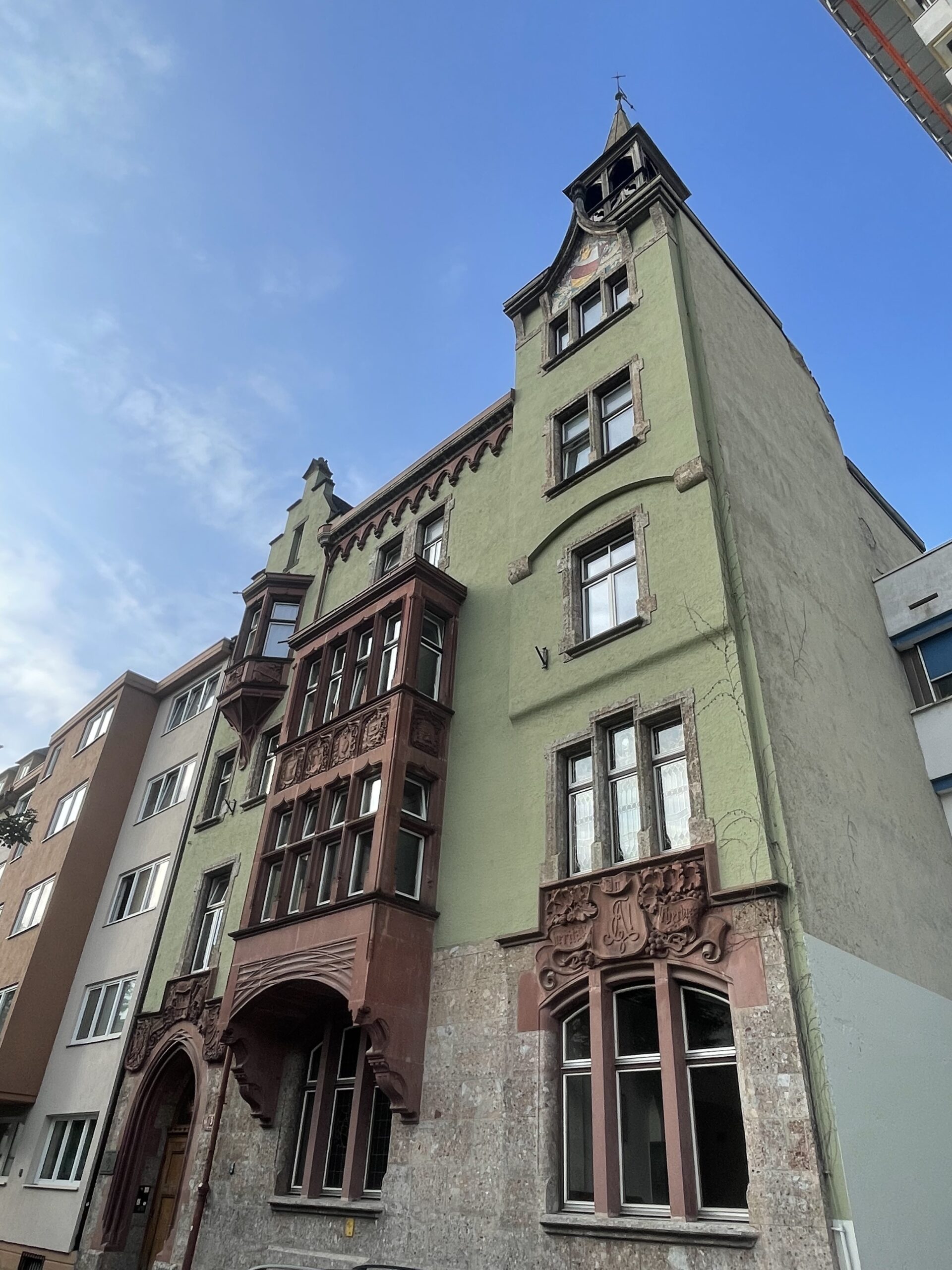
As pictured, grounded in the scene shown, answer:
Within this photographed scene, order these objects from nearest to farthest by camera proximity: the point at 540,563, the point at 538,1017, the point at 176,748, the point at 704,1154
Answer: the point at 704,1154, the point at 538,1017, the point at 540,563, the point at 176,748

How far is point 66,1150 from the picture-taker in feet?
63.2

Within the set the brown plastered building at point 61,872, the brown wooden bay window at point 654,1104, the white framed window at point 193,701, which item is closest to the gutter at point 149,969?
the white framed window at point 193,701

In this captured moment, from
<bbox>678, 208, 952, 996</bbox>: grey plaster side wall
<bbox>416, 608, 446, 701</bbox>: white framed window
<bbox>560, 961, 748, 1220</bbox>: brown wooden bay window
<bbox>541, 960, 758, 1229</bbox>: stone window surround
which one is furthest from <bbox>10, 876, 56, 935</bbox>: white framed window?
<bbox>678, 208, 952, 996</bbox>: grey plaster side wall

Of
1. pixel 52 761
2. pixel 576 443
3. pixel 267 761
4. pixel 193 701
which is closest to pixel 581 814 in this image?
pixel 576 443

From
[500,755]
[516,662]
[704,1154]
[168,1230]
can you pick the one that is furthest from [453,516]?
[168,1230]

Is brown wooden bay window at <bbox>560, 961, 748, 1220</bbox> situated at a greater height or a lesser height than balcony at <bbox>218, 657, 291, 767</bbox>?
lesser

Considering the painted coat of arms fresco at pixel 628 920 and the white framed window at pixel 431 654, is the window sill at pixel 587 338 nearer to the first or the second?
the white framed window at pixel 431 654

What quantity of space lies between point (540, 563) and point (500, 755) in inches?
150

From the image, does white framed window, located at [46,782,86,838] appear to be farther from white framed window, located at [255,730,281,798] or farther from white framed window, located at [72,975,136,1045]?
white framed window, located at [255,730,281,798]

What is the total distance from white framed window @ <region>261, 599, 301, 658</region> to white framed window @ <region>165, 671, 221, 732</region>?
3.41 m

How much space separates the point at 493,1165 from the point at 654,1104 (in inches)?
92.8

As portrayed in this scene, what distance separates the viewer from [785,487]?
16.6m

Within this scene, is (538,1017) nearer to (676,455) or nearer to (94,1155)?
(676,455)

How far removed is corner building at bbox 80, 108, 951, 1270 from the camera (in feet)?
31.7
